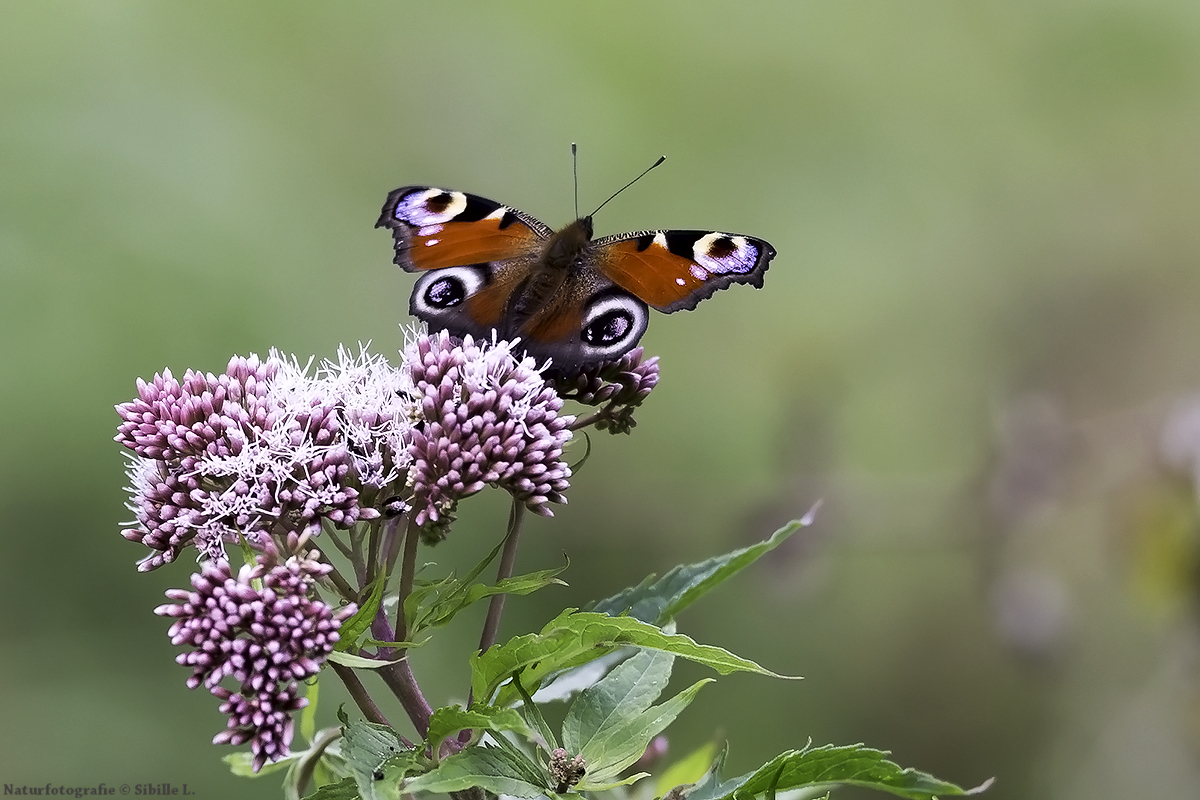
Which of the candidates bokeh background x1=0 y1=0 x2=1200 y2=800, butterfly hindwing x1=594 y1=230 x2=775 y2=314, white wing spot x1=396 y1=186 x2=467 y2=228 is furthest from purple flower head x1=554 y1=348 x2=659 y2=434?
bokeh background x1=0 y1=0 x2=1200 y2=800

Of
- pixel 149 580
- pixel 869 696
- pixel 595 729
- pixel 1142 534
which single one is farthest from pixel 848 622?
pixel 595 729

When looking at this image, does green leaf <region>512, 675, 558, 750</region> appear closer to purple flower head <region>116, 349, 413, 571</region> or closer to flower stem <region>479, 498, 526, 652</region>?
flower stem <region>479, 498, 526, 652</region>

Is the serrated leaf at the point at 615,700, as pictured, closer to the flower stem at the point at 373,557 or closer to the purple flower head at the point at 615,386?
the flower stem at the point at 373,557

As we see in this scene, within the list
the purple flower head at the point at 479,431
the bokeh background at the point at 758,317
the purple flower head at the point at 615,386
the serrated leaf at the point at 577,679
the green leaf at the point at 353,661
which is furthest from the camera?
the bokeh background at the point at 758,317

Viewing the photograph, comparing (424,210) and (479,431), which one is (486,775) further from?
(424,210)

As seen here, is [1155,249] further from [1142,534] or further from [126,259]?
[126,259]

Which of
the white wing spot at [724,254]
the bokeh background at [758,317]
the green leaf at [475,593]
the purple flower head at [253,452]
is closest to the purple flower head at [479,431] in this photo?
the purple flower head at [253,452]

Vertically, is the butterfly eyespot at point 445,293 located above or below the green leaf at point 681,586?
above
